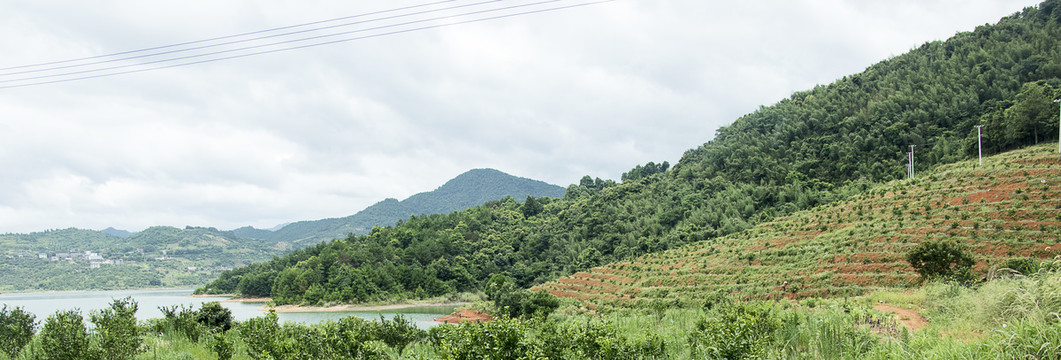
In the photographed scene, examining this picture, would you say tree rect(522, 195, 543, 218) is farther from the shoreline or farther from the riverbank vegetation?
the riverbank vegetation

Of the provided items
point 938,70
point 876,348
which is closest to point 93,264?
point 876,348

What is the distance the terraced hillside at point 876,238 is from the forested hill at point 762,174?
30.2ft

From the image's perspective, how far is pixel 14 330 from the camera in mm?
8992

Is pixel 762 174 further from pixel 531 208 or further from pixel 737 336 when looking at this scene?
pixel 737 336

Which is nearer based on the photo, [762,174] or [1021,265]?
[1021,265]

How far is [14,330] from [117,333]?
3.28 metres

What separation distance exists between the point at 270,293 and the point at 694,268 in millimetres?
63243

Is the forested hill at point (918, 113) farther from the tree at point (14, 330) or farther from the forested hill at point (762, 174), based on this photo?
the tree at point (14, 330)

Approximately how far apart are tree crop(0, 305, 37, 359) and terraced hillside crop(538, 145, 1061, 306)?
2151 cm

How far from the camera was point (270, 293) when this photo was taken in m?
76.2

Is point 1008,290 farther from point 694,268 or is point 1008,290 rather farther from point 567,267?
point 567,267

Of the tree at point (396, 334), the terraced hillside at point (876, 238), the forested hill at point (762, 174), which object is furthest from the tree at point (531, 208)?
the tree at point (396, 334)

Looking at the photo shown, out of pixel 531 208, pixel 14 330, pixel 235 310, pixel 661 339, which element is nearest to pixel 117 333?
pixel 14 330

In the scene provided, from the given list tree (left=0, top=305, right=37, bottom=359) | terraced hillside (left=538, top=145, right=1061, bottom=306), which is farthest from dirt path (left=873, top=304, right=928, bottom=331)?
tree (left=0, top=305, right=37, bottom=359)
